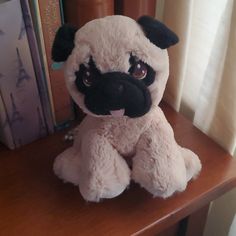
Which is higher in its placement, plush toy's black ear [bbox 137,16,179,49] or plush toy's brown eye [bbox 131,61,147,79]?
plush toy's black ear [bbox 137,16,179,49]

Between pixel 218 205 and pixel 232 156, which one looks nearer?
pixel 232 156

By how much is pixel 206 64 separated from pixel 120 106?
0.87ft

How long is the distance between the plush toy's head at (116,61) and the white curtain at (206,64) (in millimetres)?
141

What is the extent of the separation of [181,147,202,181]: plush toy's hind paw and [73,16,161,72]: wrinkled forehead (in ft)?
0.62

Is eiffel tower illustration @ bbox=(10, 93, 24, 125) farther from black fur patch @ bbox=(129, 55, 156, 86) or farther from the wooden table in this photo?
black fur patch @ bbox=(129, 55, 156, 86)

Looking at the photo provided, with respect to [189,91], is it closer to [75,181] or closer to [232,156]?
[232,156]

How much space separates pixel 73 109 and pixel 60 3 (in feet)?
0.65

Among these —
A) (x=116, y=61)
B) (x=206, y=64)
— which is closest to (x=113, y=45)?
(x=116, y=61)

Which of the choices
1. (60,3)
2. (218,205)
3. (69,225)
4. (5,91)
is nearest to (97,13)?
(60,3)

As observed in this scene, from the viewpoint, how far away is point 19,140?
662 millimetres

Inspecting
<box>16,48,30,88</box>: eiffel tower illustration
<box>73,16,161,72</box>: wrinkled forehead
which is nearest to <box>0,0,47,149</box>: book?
<box>16,48,30,88</box>: eiffel tower illustration

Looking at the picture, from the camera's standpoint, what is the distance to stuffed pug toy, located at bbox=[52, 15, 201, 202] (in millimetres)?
456

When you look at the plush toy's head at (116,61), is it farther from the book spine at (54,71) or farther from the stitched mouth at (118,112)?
the book spine at (54,71)

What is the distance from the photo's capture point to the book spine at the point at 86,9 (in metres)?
0.59
